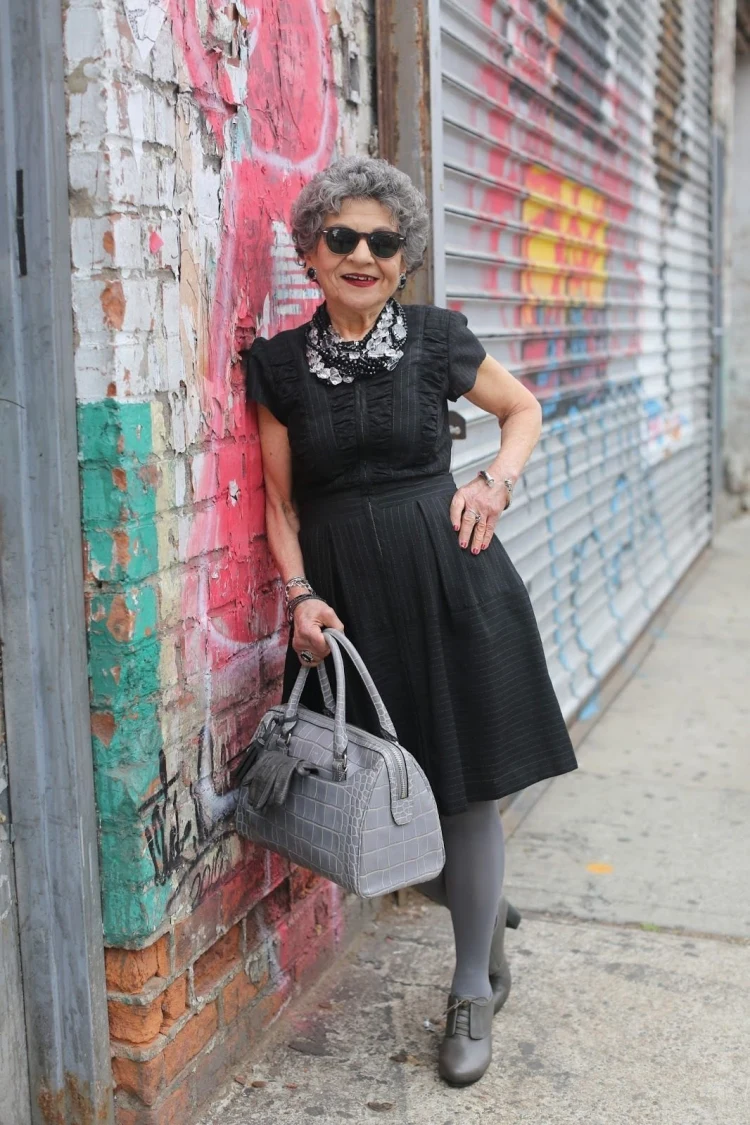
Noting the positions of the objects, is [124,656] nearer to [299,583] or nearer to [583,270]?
[299,583]

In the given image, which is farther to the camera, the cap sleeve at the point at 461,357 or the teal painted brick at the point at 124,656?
the cap sleeve at the point at 461,357

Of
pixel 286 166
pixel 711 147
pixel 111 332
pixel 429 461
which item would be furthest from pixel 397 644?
pixel 711 147

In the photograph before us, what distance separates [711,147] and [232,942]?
746 cm

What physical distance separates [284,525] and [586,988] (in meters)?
1.39

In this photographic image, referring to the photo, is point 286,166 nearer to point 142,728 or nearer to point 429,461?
point 429,461

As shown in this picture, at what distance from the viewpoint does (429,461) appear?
2.67 m

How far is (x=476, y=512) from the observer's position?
2.64 m

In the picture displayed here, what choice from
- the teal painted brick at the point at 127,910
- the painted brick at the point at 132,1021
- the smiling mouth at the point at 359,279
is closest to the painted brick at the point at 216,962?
the painted brick at the point at 132,1021

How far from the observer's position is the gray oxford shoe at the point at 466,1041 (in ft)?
8.85

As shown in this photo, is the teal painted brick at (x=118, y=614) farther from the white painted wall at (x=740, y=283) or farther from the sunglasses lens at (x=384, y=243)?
the white painted wall at (x=740, y=283)

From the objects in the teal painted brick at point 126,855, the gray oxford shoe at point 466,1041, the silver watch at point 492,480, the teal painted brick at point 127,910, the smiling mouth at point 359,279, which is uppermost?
the smiling mouth at point 359,279

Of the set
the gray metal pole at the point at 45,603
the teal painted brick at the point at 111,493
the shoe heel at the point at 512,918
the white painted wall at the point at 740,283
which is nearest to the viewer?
the gray metal pole at the point at 45,603

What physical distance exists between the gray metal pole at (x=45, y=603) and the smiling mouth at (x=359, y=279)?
1.93 ft

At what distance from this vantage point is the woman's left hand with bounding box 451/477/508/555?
2.63 metres
